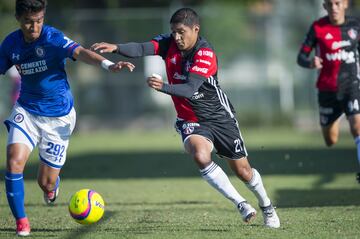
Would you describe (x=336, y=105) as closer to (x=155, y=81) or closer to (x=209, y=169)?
(x=209, y=169)

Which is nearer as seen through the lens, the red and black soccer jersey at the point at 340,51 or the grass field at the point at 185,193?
the grass field at the point at 185,193

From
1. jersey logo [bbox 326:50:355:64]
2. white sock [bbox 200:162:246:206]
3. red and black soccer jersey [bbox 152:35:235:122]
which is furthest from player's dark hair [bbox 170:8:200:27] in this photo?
jersey logo [bbox 326:50:355:64]

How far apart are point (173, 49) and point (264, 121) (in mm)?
17454

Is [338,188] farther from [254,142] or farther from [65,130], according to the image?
[254,142]

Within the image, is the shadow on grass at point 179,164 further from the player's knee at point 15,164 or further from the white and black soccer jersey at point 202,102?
the player's knee at point 15,164

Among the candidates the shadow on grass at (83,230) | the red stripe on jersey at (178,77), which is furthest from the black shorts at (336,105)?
the shadow on grass at (83,230)

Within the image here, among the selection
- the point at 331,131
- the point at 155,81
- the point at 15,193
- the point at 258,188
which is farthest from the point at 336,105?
the point at 15,193

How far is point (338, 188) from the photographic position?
442 inches

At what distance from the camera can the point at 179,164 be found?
50.8 ft

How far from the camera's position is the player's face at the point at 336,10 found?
9.87 meters

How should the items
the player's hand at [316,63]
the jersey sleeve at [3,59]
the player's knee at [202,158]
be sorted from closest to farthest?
the player's knee at [202,158] → the jersey sleeve at [3,59] → the player's hand at [316,63]

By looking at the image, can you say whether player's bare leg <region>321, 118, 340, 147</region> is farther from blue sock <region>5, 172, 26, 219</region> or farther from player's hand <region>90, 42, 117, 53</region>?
blue sock <region>5, 172, 26, 219</region>

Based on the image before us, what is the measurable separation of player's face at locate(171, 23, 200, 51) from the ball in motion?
1.83 m

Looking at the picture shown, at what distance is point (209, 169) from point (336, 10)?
12.1 feet
